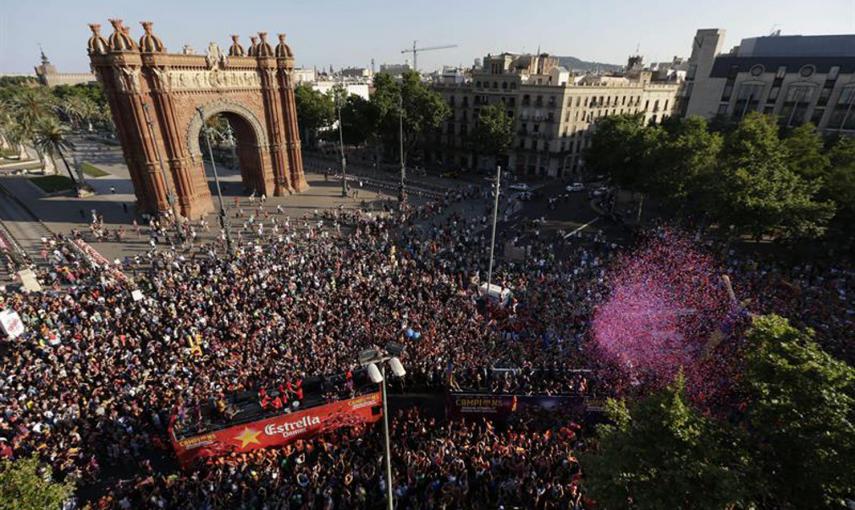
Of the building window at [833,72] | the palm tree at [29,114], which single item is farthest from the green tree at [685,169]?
the palm tree at [29,114]

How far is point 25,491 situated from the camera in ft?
30.6

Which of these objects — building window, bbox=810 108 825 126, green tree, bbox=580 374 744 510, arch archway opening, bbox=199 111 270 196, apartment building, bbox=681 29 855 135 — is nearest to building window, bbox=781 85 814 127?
apartment building, bbox=681 29 855 135

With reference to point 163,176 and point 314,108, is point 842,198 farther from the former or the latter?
point 314,108

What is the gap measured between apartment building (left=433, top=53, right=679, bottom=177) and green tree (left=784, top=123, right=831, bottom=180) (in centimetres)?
1981

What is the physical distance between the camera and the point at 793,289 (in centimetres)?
2314

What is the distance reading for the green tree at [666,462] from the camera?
26.0 ft

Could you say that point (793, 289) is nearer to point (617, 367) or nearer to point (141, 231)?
point (617, 367)

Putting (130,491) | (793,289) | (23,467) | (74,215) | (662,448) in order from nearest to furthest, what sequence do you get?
(662,448) < (23,467) < (130,491) < (793,289) < (74,215)

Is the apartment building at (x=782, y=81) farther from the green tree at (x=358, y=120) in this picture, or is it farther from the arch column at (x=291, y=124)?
the arch column at (x=291, y=124)

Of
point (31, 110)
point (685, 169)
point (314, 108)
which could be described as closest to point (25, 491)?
point (685, 169)

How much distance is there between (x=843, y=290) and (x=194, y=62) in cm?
4922

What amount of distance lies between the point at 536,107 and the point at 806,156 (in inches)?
1157

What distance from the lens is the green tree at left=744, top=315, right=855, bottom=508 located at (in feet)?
26.0

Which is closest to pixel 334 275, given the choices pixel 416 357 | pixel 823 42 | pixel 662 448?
pixel 416 357
